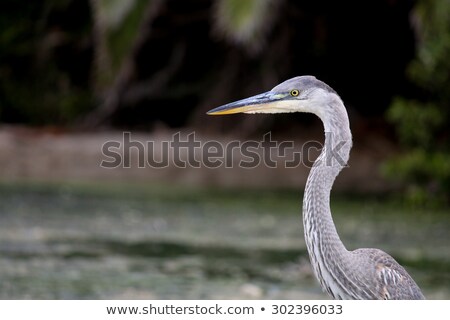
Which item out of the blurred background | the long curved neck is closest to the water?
the blurred background

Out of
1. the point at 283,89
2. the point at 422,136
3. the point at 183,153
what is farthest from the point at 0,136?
the point at 283,89

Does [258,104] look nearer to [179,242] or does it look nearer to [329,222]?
[329,222]

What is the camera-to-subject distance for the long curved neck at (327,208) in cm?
437

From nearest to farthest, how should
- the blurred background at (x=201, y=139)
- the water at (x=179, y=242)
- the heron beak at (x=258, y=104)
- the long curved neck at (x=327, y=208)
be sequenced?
the long curved neck at (x=327, y=208), the heron beak at (x=258, y=104), the water at (x=179, y=242), the blurred background at (x=201, y=139)

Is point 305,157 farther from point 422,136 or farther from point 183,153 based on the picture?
point 422,136

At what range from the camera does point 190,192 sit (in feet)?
33.5

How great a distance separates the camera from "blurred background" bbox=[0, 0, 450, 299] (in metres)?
6.92

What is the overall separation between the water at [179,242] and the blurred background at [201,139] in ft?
0.08

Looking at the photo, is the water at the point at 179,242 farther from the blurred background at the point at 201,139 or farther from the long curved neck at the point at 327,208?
the long curved neck at the point at 327,208

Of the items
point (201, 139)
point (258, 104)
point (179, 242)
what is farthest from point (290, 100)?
point (201, 139)

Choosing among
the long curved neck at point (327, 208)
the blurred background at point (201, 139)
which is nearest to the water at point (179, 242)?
the blurred background at point (201, 139)

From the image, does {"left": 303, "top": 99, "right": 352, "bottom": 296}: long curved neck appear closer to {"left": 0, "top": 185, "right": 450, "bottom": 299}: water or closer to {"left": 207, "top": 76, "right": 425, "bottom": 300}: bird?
{"left": 207, "top": 76, "right": 425, "bottom": 300}: bird

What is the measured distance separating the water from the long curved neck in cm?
163

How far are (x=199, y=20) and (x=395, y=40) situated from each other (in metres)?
2.35
